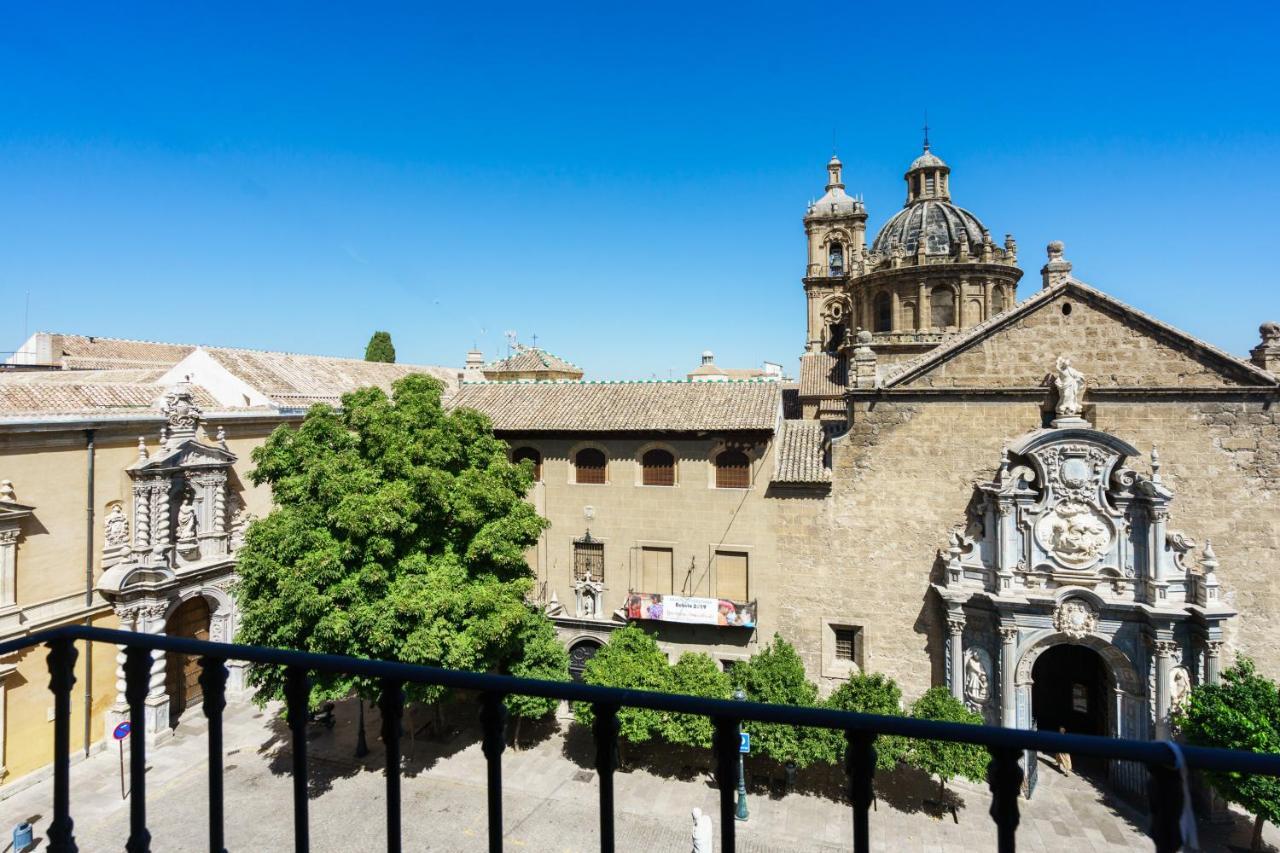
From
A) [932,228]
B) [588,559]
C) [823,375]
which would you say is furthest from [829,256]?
[588,559]

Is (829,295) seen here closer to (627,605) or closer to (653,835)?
(627,605)

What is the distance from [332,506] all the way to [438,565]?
2.61 m

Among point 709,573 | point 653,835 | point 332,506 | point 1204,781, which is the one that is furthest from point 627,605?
point 1204,781

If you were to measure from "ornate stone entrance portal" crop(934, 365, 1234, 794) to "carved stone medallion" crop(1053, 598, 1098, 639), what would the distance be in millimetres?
24

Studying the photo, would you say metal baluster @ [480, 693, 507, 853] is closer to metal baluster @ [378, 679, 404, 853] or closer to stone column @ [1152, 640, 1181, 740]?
metal baluster @ [378, 679, 404, 853]

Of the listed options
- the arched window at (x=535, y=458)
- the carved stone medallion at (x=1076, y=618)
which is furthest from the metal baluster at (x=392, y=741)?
the arched window at (x=535, y=458)

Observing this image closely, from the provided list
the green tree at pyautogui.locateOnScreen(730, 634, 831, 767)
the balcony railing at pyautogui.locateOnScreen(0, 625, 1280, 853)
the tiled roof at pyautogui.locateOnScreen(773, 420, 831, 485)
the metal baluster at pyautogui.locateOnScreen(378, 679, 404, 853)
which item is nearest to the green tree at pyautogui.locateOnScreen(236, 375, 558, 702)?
the green tree at pyautogui.locateOnScreen(730, 634, 831, 767)

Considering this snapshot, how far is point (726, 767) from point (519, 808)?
15.2 meters

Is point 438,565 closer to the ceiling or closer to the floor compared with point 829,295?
closer to the floor

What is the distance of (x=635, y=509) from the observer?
2084cm

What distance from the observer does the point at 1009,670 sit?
16953 mm

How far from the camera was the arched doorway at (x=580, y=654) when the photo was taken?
20984 millimetres

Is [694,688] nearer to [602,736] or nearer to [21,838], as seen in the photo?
[21,838]

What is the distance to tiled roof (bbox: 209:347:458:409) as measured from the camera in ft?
81.0
